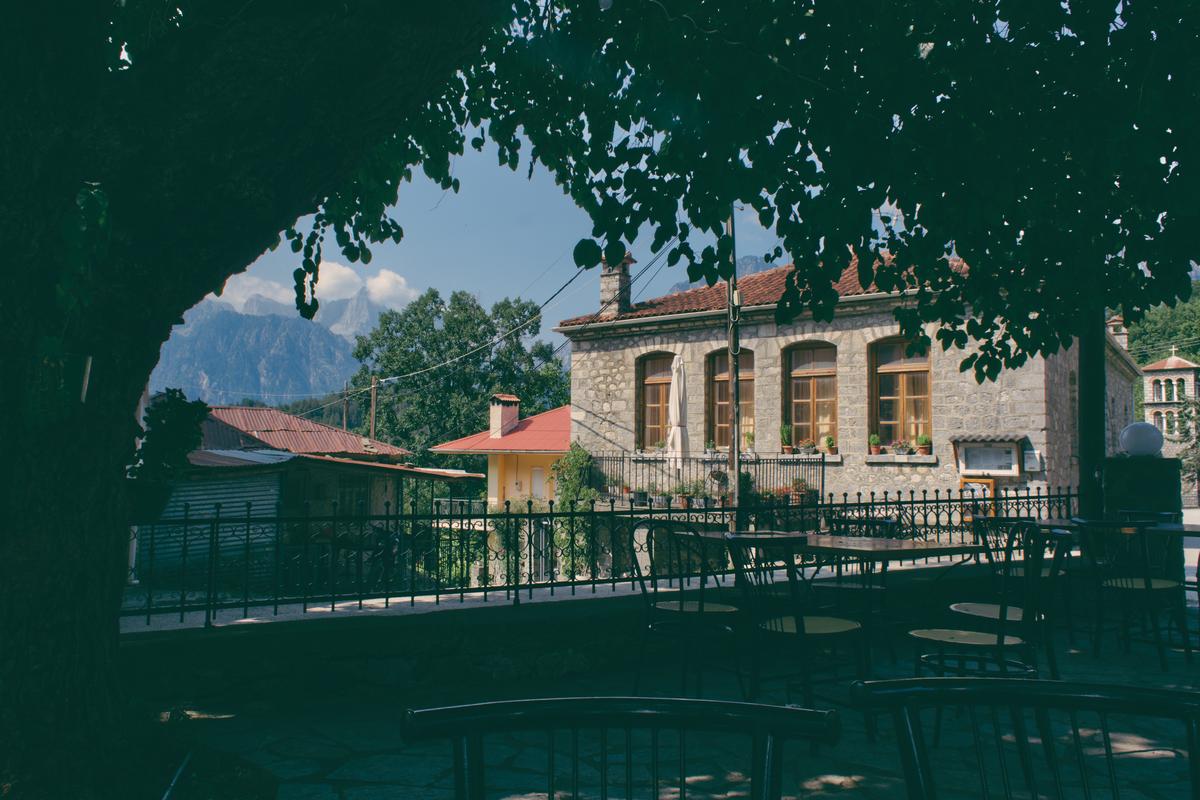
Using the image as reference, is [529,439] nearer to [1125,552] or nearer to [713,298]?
[713,298]

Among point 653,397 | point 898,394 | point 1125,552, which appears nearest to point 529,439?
point 653,397

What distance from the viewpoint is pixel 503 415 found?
26422mm

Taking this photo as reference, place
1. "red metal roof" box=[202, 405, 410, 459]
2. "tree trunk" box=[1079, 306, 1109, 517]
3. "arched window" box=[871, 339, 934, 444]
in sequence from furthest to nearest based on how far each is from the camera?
"red metal roof" box=[202, 405, 410, 459] < "arched window" box=[871, 339, 934, 444] < "tree trunk" box=[1079, 306, 1109, 517]

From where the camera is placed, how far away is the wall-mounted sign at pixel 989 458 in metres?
14.7

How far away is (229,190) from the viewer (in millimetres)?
2854

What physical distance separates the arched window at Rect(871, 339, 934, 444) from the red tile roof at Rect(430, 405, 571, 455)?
975cm

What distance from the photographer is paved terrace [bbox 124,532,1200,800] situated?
3.71 meters

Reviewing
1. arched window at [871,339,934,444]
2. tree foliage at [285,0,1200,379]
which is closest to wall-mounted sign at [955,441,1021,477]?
arched window at [871,339,934,444]

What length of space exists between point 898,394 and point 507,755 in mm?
13906

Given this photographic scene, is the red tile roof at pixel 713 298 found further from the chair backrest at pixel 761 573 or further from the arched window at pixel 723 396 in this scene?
the chair backrest at pixel 761 573

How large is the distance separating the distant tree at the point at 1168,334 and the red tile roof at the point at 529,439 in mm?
43813

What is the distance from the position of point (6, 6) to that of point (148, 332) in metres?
1.12

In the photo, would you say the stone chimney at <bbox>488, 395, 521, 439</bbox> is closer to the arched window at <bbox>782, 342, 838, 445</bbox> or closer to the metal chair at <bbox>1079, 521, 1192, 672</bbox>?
the arched window at <bbox>782, 342, 838, 445</bbox>

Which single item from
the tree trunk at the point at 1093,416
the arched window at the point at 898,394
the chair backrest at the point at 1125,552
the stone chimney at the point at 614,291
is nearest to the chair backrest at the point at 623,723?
the chair backrest at the point at 1125,552
